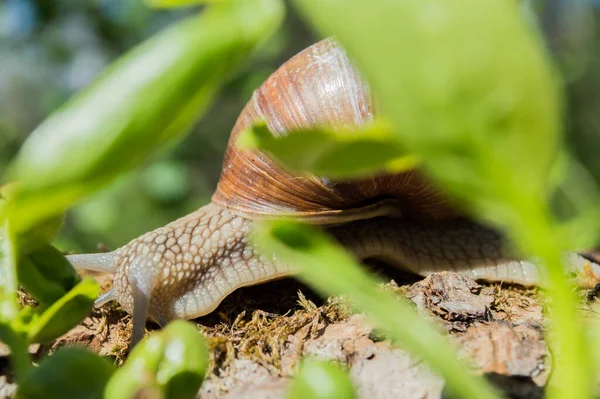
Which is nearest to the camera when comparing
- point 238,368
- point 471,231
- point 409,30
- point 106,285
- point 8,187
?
point 409,30

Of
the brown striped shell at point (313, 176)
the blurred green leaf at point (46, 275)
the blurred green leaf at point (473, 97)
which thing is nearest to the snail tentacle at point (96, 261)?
the brown striped shell at point (313, 176)

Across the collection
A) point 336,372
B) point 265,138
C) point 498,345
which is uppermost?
point 265,138

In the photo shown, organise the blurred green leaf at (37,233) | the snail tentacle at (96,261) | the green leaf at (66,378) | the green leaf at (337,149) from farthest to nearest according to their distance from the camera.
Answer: the snail tentacle at (96,261) < the blurred green leaf at (37,233) < the green leaf at (66,378) < the green leaf at (337,149)

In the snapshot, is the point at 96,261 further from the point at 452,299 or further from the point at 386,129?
the point at 386,129

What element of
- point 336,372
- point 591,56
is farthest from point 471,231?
point 591,56

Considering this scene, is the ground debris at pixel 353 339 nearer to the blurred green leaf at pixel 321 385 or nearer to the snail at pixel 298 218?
the snail at pixel 298 218

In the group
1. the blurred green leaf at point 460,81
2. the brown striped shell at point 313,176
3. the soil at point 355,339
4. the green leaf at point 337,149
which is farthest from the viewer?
the brown striped shell at point 313,176

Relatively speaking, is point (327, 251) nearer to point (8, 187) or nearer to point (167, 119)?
point (167, 119)
